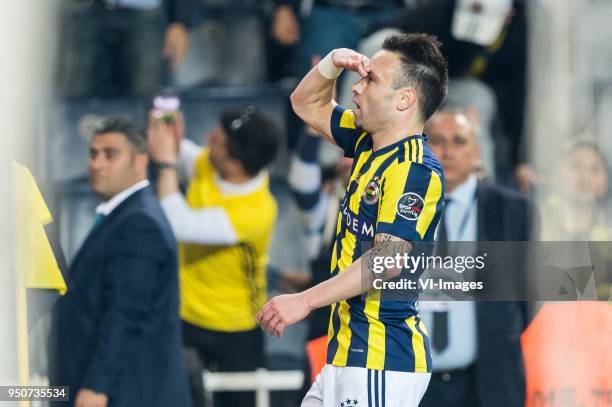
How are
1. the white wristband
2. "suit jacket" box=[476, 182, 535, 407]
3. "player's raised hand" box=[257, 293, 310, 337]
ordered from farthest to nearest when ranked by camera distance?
"suit jacket" box=[476, 182, 535, 407] → the white wristband → "player's raised hand" box=[257, 293, 310, 337]

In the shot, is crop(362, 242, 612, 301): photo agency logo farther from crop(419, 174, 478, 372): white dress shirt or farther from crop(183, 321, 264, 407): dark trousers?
crop(183, 321, 264, 407): dark trousers

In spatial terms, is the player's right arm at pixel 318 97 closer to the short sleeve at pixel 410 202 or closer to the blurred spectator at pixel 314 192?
the short sleeve at pixel 410 202

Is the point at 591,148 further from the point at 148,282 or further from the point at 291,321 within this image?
the point at 291,321

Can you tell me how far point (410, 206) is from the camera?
4.00 metres

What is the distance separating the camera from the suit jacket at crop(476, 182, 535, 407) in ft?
17.6

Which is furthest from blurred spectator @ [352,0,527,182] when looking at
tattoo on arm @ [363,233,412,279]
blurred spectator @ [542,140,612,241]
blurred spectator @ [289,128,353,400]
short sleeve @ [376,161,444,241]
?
tattoo on arm @ [363,233,412,279]

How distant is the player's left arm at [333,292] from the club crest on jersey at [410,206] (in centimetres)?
7

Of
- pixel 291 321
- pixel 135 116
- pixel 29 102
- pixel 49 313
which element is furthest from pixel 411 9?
pixel 291 321

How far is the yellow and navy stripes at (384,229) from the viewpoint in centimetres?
402

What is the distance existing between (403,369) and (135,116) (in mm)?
2807

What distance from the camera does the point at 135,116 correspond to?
659 centimetres

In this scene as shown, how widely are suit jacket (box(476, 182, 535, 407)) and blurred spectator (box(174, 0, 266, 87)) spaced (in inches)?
75.2

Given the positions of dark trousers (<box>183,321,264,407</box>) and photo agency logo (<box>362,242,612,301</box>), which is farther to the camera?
dark trousers (<box>183,321,264,407</box>)

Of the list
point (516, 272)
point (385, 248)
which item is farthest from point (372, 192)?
point (516, 272)
